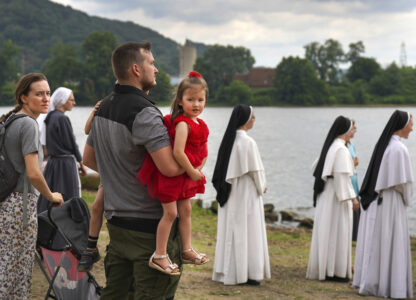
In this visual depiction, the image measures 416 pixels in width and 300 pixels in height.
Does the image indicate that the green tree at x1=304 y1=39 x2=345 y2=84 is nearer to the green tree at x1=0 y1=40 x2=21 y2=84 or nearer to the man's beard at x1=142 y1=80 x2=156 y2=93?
the green tree at x1=0 y1=40 x2=21 y2=84

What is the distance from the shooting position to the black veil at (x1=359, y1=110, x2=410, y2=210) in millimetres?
6945

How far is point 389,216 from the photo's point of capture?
278 inches

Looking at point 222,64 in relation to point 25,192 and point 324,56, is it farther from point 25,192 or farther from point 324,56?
point 25,192

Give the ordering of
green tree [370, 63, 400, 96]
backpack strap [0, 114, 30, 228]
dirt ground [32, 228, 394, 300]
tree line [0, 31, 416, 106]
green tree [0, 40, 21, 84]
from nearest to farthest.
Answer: backpack strap [0, 114, 30, 228] → dirt ground [32, 228, 394, 300] → green tree [0, 40, 21, 84] → tree line [0, 31, 416, 106] → green tree [370, 63, 400, 96]

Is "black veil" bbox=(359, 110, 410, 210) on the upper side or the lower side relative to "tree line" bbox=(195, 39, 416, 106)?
lower

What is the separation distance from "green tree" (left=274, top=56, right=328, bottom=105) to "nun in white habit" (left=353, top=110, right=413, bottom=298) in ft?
327

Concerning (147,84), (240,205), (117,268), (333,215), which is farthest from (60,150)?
(147,84)

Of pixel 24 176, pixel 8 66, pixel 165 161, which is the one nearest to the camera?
pixel 165 161

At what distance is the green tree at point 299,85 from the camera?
105875mm

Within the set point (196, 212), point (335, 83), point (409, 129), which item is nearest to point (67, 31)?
point (335, 83)

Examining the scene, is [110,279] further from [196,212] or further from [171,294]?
[196,212]

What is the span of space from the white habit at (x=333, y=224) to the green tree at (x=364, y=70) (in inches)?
4401

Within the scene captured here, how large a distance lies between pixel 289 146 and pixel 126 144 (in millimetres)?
50292

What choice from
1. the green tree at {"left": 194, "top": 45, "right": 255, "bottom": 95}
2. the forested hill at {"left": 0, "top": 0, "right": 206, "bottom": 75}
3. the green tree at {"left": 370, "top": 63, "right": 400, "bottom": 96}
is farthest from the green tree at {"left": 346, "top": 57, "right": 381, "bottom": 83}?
the forested hill at {"left": 0, "top": 0, "right": 206, "bottom": 75}
